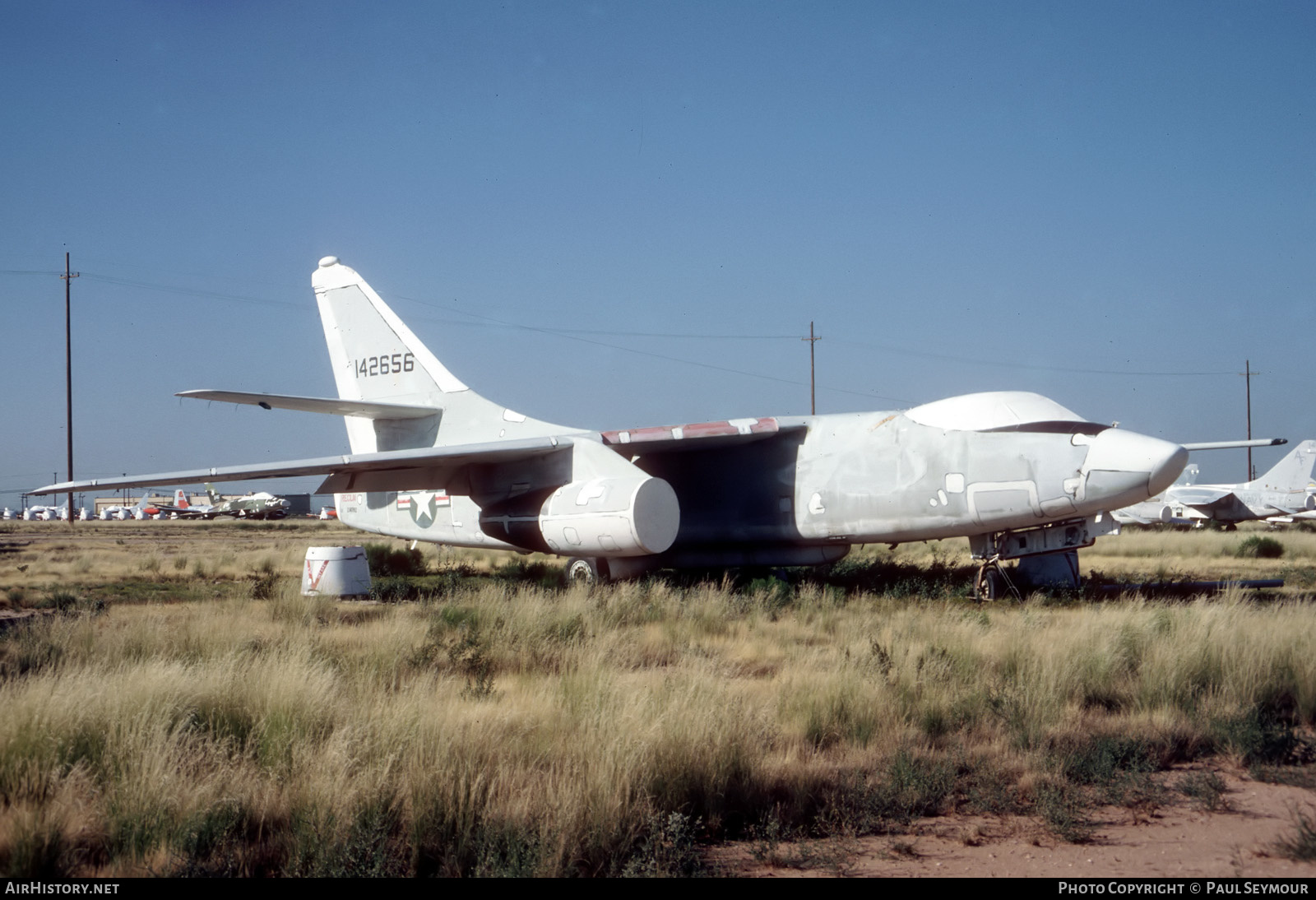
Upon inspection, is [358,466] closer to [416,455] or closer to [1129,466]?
[416,455]

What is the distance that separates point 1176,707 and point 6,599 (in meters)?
15.4

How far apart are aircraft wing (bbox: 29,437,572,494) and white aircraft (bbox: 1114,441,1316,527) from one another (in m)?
32.4

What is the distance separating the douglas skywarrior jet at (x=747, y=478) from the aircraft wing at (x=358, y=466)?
0.11ft

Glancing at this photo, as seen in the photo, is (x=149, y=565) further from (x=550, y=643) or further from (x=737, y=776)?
(x=737, y=776)

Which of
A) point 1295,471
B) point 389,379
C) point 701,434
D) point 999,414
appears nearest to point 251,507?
point 389,379

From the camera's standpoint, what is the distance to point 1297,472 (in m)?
39.4

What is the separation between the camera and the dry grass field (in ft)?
13.1

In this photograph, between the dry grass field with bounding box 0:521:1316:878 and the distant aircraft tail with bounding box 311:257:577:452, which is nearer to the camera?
the dry grass field with bounding box 0:521:1316:878

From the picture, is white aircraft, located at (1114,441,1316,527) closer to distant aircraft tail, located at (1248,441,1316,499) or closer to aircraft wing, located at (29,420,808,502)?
distant aircraft tail, located at (1248,441,1316,499)

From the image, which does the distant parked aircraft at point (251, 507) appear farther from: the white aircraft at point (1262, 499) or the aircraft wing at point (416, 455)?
the aircraft wing at point (416, 455)

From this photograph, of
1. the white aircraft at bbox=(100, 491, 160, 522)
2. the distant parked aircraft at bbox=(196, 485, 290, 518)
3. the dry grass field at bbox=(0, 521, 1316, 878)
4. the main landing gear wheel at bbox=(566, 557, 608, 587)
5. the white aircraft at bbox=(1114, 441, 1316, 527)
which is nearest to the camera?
the dry grass field at bbox=(0, 521, 1316, 878)

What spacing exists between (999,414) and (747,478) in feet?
12.8

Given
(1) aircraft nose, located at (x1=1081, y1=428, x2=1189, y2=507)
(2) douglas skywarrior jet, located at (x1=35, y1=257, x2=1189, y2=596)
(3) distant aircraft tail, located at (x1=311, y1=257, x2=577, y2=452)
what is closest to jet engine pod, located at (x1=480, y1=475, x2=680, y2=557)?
(2) douglas skywarrior jet, located at (x1=35, y1=257, x2=1189, y2=596)

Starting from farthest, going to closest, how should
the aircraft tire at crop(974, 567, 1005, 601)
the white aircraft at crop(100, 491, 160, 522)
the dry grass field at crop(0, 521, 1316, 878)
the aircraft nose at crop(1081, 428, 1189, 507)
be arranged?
the white aircraft at crop(100, 491, 160, 522), the aircraft tire at crop(974, 567, 1005, 601), the aircraft nose at crop(1081, 428, 1189, 507), the dry grass field at crop(0, 521, 1316, 878)
